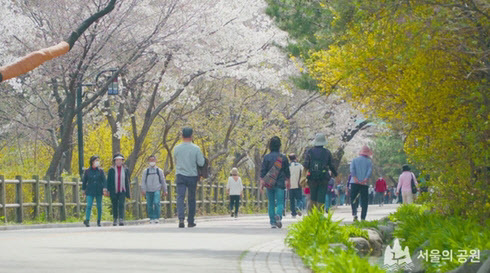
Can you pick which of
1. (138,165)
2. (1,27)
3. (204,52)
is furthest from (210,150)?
(1,27)

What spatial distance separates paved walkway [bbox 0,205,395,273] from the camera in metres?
10.6

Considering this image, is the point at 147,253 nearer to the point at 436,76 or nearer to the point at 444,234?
the point at 444,234

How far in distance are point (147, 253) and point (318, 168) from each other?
7071 millimetres

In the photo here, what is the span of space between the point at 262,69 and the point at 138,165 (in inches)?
488

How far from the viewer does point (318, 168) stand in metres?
19.0

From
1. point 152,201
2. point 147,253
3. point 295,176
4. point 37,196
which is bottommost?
point 147,253

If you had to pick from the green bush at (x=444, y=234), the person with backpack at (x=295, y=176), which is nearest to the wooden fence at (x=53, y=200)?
the person with backpack at (x=295, y=176)

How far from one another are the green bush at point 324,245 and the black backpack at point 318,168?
3.92 meters

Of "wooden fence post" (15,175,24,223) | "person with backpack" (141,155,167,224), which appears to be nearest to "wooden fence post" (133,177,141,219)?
"person with backpack" (141,155,167,224)

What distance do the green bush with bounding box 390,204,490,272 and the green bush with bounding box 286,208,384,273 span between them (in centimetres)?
77

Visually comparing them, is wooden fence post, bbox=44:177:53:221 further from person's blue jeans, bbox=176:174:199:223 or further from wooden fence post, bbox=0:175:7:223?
person's blue jeans, bbox=176:174:199:223

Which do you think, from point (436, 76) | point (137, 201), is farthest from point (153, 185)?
point (436, 76)

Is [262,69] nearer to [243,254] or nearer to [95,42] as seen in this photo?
[95,42]

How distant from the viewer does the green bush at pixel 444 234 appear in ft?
35.2
